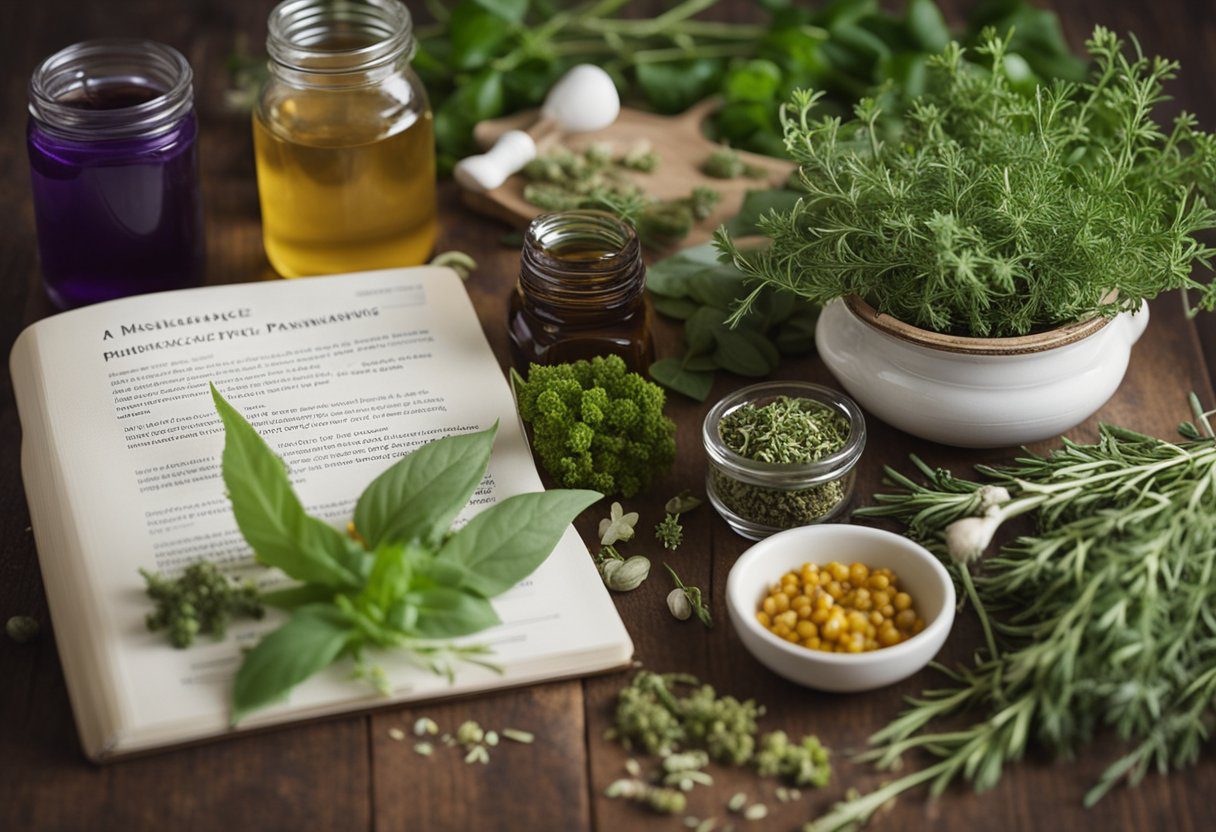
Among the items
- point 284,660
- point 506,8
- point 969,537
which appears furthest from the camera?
point 506,8

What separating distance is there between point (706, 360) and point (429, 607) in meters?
0.52

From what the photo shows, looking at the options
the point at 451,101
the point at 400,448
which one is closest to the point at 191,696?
the point at 400,448

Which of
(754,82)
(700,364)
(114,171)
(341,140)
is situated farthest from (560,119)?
(114,171)

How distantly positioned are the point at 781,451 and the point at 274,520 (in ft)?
1.50

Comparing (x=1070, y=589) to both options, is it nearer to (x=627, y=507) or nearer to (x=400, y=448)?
(x=627, y=507)

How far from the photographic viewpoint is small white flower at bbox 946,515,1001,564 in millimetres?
1118

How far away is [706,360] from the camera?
1461mm

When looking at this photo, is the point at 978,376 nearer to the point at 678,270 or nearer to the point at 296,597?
the point at 678,270

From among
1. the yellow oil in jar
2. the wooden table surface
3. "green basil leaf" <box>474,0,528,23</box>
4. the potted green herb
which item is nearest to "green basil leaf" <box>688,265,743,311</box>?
the potted green herb

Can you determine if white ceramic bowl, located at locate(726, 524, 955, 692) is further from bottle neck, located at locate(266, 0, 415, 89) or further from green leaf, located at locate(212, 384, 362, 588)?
bottle neck, located at locate(266, 0, 415, 89)

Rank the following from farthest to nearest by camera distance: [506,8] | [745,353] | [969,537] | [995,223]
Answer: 1. [506,8]
2. [745,353]
3. [995,223]
4. [969,537]

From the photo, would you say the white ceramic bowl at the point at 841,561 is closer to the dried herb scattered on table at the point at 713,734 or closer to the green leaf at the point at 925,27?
the dried herb scattered on table at the point at 713,734

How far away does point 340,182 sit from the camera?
1.50 m

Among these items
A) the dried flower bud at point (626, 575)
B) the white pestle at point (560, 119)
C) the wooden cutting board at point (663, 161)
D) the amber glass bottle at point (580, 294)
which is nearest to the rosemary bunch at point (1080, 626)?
the dried flower bud at point (626, 575)
